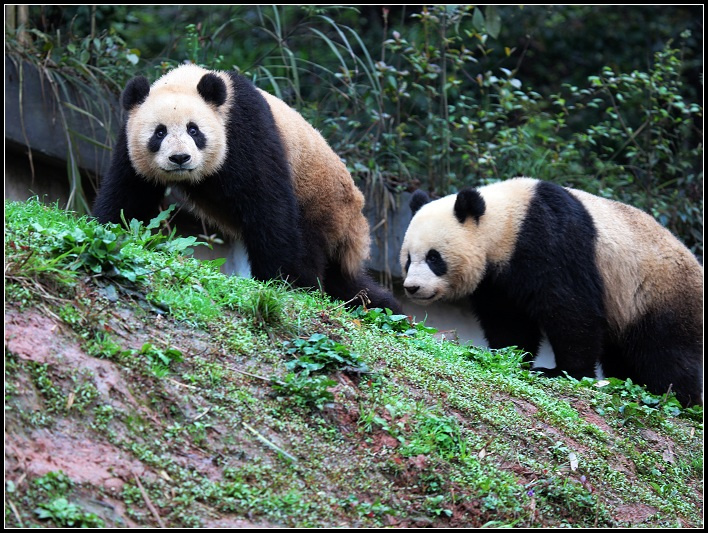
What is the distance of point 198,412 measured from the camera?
12.8 feet

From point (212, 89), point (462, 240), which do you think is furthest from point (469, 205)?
point (212, 89)

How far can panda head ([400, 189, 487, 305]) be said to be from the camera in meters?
7.47

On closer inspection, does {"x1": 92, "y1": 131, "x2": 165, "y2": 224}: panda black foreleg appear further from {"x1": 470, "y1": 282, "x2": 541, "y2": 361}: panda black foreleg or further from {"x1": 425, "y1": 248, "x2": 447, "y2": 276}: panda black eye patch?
{"x1": 470, "y1": 282, "x2": 541, "y2": 361}: panda black foreleg

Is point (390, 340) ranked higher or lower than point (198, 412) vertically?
lower

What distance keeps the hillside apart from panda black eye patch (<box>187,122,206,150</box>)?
3.44 ft

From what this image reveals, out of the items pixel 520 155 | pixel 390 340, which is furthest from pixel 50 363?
pixel 520 155

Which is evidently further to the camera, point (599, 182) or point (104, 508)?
point (599, 182)

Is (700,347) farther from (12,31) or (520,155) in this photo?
(12,31)

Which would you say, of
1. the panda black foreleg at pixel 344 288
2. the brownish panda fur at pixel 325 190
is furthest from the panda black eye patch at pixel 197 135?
the panda black foreleg at pixel 344 288

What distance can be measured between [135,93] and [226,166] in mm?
956

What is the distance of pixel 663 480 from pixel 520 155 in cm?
671

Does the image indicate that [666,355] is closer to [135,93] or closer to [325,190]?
[325,190]

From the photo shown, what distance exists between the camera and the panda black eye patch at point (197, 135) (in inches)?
249

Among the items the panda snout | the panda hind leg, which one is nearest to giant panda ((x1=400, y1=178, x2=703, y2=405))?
the panda hind leg
